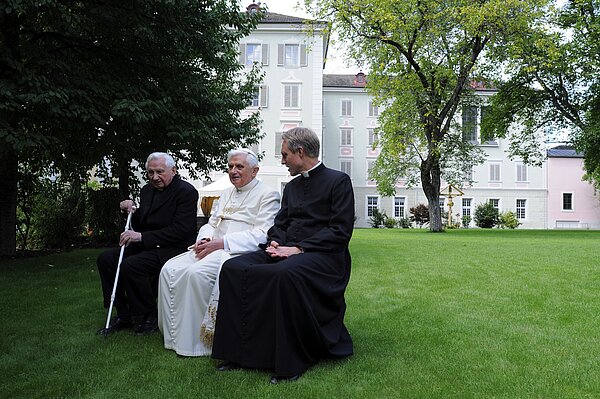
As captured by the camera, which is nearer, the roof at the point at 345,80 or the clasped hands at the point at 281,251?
the clasped hands at the point at 281,251

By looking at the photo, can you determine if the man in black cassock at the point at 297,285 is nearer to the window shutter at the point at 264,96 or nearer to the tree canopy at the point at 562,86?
the tree canopy at the point at 562,86

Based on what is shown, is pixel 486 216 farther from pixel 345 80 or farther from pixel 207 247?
pixel 207 247

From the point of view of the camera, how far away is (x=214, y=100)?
991cm

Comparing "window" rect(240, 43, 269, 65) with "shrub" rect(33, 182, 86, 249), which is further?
"window" rect(240, 43, 269, 65)

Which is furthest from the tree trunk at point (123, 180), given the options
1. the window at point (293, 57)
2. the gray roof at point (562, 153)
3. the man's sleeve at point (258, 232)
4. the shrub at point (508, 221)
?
the gray roof at point (562, 153)

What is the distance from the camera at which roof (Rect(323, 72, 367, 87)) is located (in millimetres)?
45519

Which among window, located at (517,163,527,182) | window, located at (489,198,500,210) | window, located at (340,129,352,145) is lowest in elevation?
window, located at (489,198,500,210)

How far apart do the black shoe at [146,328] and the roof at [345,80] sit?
42203mm

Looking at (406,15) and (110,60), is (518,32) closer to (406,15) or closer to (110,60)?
(406,15)

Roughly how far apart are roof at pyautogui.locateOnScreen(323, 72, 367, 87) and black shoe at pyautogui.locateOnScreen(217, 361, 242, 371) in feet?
141

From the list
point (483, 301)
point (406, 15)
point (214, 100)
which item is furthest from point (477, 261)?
point (406, 15)

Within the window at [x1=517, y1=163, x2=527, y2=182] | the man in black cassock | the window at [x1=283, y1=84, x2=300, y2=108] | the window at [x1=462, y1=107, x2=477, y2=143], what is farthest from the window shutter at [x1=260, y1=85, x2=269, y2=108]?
the man in black cassock

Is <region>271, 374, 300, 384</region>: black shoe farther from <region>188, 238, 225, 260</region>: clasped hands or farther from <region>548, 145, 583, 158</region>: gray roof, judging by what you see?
<region>548, 145, 583, 158</region>: gray roof

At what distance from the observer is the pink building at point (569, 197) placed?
47.5 meters
